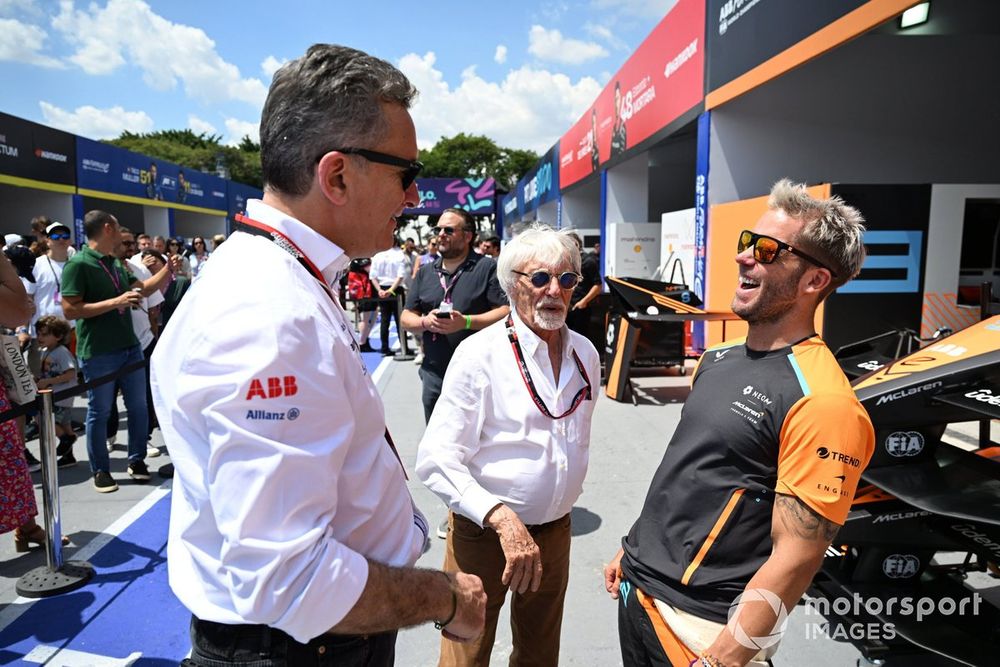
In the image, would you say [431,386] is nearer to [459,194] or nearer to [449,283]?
[449,283]

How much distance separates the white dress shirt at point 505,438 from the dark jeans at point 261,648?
869 mm

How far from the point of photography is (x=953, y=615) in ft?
8.23

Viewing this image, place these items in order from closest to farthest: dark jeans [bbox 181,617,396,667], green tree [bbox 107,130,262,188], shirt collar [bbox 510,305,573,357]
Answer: dark jeans [bbox 181,617,396,667], shirt collar [bbox 510,305,573,357], green tree [bbox 107,130,262,188]

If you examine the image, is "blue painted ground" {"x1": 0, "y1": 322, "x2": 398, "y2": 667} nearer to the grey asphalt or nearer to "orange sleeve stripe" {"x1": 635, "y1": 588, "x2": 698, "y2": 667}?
the grey asphalt

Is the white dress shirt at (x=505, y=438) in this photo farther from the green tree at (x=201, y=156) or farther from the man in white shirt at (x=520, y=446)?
the green tree at (x=201, y=156)

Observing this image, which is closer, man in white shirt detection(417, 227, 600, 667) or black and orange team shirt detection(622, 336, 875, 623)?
black and orange team shirt detection(622, 336, 875, 623)

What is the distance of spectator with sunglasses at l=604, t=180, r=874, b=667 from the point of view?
1470 millimetres

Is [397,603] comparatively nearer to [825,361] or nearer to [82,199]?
[825,361]

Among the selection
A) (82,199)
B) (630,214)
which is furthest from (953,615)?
(82,199)

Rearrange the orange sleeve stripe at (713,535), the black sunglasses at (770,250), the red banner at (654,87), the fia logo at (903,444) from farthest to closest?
the red banner at (654,87), the fia logo at (903,444), the black sunglasses at (770,250), the orange sleeve stripe at (713,535)

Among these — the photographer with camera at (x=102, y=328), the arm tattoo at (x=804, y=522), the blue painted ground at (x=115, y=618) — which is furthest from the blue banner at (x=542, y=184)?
the arm tattoo at (x=804, y=522)

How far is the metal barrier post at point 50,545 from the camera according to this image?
3.43 meters

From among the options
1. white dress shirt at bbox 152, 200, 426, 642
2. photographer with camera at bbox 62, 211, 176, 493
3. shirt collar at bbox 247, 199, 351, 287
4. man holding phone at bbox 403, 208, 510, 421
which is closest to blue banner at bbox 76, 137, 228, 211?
photographer with camera at bbox 62, 211, 176, 493

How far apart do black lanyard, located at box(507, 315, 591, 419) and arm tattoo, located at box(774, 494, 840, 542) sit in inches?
34.9
